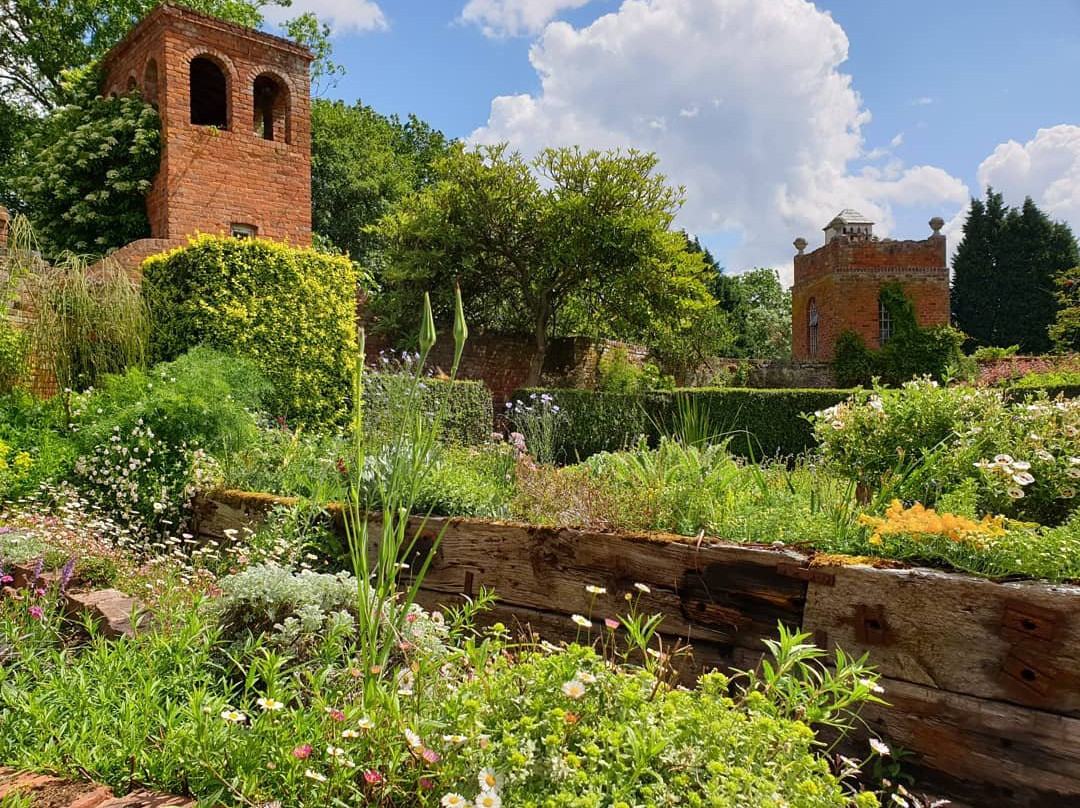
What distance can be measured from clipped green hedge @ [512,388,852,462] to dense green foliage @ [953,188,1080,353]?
883 inches

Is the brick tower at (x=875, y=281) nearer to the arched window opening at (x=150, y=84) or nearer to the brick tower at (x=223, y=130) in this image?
the brick tower at (x=223, y=130)

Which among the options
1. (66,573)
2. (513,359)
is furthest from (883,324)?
(66,573)

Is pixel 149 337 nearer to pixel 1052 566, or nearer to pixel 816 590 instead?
pixel 816 590

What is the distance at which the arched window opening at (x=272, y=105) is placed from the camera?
43.2 feet

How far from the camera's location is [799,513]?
119 inches

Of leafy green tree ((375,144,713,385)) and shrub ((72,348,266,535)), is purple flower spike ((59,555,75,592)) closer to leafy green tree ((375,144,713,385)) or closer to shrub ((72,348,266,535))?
shrub ((72,348,266,535))

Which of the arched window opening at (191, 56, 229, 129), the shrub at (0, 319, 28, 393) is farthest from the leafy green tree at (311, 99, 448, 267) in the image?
the shrub at (0, 319, 28, 393)

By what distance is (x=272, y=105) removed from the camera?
44.3ft

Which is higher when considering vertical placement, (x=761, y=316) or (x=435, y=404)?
(x=761, y=316)

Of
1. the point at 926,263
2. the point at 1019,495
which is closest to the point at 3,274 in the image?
the point at 1019,495

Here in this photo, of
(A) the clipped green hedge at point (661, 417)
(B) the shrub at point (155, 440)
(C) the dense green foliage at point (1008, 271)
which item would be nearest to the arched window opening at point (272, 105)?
(A) the clipped green hedge at point (661, 417)

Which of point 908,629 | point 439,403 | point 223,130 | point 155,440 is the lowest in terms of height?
point 908,629

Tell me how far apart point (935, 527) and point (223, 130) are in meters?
13.2

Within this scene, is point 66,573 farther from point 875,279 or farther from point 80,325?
point 875,279
